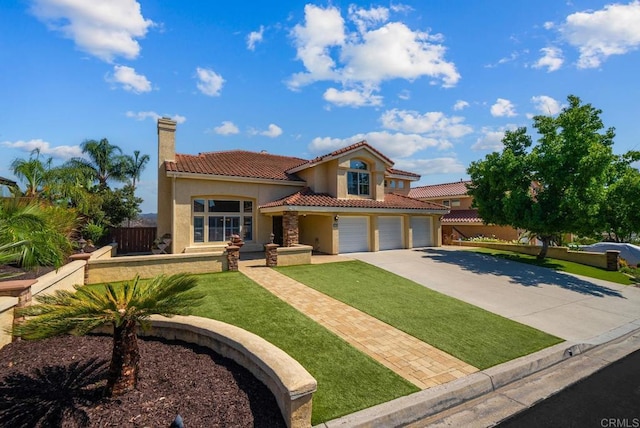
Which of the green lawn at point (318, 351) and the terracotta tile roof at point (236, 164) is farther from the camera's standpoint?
the terracotta tile roof at point (236, 164)

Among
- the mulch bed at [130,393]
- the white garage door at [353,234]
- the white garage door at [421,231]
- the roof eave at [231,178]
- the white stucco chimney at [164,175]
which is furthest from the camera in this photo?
the white garage door at [421,231]

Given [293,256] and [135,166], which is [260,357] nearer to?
[293,256]

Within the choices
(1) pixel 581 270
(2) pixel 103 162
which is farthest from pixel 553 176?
(2) pixel 103 162

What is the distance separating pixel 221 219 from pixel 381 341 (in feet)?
45.2

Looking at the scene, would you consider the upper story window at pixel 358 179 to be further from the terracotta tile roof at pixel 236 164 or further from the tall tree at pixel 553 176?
the tall tree at pixel 553 176

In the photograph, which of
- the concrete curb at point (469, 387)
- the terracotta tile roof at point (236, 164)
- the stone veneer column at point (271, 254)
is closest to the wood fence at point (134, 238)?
the terracotta tile roof at point (236, 164)

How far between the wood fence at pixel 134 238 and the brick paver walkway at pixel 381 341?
13681 mm

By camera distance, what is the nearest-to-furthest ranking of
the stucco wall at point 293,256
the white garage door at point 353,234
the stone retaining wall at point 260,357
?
1. the stone retaining wall at point 260,357
2. the stucco wall at point 293,256
3. the white garage door at point 353,234

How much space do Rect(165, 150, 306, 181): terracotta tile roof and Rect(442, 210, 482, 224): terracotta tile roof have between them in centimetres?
1739

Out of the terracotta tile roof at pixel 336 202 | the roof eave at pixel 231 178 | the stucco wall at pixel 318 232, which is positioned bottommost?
the stucco wall at pixel 318 232

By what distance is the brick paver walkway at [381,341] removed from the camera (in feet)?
17.9

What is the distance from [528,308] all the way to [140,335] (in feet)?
35.5

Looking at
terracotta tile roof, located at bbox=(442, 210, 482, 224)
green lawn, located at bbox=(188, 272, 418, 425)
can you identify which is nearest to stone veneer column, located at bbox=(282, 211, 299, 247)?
green lawn, located at bbox=(188, 272, 418, 425)

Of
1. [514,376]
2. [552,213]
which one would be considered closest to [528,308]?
[514,376]
